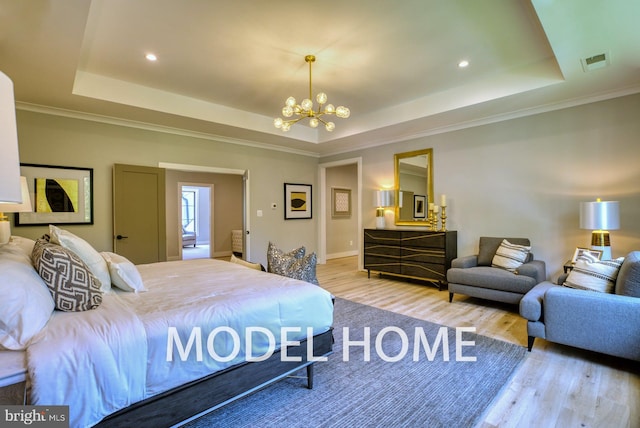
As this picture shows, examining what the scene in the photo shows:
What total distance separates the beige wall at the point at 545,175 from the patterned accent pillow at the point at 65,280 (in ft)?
15.8

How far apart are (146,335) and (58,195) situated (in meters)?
3.82

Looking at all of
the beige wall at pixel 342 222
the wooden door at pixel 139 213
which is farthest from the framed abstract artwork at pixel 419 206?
the wooden door at pixel 139 213

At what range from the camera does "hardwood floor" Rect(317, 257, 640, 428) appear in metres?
1.81

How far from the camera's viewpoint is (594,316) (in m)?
2.38

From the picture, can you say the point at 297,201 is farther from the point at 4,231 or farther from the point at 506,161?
the point at 4,231

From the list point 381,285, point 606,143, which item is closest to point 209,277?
point 381,285

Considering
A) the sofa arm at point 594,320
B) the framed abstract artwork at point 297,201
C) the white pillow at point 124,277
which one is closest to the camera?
the white pillow at point 124,277

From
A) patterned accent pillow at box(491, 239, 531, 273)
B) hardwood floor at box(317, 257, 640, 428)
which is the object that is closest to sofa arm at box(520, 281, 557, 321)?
hardwood floor at box(317, 257, 640, 428)

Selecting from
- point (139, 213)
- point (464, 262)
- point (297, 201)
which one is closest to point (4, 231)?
point (139, 213)

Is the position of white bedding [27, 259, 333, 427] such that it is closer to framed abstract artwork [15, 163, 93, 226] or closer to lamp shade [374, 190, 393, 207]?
framed abstract artwork [15, 163, 93, 226]

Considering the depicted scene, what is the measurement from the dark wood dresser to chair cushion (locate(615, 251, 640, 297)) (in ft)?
7.24

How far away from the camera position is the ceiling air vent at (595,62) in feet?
9.13

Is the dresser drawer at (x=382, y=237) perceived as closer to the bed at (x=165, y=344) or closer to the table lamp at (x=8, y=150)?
the bed at (x=165, y=344)

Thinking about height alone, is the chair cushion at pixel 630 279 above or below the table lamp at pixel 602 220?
below
